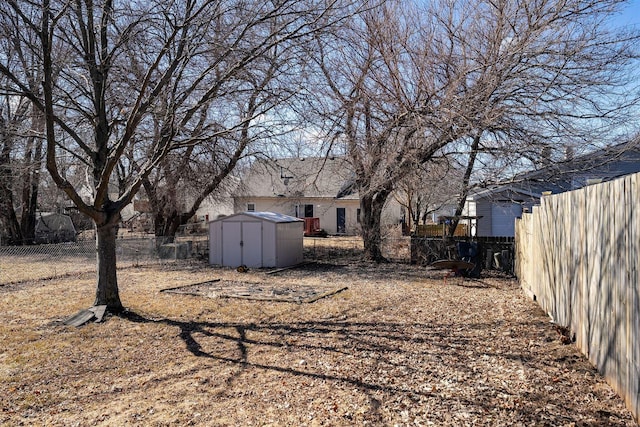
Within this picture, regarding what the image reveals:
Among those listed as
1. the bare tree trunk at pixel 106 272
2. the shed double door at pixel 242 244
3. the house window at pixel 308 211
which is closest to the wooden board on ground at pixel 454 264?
the shed double door at pixel 242 244

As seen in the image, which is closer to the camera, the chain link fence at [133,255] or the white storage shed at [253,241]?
the chain link fence at [133,255]

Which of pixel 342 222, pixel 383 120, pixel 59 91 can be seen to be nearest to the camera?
pixel 59 91

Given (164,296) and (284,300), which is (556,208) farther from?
(164,296)

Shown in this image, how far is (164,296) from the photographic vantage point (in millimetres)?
11672

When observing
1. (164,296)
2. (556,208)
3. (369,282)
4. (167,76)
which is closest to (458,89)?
(369,282)

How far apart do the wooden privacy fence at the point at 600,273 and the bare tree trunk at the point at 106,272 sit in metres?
7.30

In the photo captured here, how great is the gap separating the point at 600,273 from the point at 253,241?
544 inches

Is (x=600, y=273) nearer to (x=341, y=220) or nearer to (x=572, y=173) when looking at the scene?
(x=572, y=173)

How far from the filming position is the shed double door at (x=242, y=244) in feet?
59.6

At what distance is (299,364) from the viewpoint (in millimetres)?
6371

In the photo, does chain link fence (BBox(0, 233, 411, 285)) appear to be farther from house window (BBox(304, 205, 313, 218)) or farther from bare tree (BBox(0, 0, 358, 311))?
house window (BBox(304, 205, 313, 218))

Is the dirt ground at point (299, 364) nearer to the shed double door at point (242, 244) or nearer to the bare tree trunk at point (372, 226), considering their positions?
the shed double door at point (242, 244)

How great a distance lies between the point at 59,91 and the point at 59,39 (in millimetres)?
1090

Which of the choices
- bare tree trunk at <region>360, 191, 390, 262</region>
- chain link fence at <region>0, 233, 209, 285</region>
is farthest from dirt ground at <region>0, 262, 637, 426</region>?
bare tree trunk at <region>360, 191, 390, 262</region>
